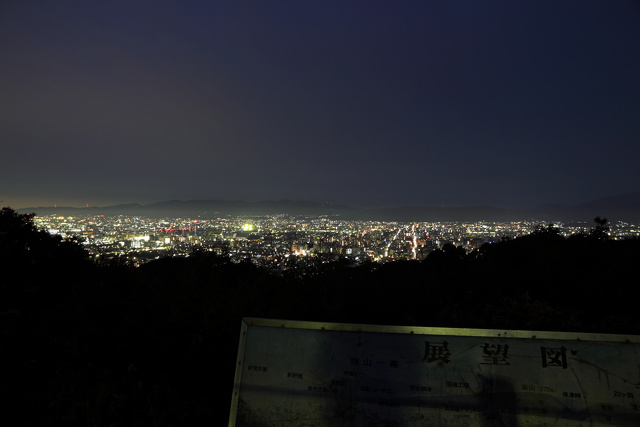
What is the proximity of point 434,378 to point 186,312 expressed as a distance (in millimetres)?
3651

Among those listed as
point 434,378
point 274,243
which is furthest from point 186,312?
point 274,243

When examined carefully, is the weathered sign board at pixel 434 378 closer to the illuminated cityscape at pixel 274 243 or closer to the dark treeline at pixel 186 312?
the dark treeline at pixel 186 312

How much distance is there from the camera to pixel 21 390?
3.66m

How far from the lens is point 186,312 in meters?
5.00

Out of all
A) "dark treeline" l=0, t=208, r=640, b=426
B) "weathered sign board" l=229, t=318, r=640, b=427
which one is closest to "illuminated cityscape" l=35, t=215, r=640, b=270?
"dark treeline" l=0, t=208, r=640, b=426

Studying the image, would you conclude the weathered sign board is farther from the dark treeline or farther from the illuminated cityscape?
the illuminated cityscape

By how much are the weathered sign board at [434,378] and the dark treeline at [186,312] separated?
1.26m

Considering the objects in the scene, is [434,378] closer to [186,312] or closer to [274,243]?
[186,312]

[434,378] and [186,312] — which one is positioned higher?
[434,378]

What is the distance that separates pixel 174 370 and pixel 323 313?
86.3 inches

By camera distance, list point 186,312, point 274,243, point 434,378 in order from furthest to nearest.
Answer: point 274,243 → point 186,312 → point 434,378

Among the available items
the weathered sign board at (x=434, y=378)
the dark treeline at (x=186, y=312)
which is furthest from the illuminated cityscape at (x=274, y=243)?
the weathered sign board at (x=434, y=378)

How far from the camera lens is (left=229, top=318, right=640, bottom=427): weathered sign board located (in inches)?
100

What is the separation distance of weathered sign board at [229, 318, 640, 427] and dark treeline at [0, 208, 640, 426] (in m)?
1.26
